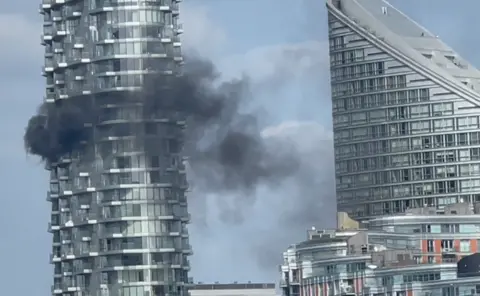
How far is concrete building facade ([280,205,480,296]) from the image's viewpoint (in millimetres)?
129875

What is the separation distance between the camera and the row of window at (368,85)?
175875mm

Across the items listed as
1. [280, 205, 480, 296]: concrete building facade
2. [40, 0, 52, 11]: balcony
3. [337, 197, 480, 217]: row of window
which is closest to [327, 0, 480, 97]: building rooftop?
[337, 197, 480, 217]: row of window

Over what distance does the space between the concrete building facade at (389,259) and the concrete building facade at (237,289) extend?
674 centimetres

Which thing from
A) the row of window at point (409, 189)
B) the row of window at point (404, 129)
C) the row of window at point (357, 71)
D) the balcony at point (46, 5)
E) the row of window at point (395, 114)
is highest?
the balcony at point (46, 5)

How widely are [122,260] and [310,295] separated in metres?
14.9

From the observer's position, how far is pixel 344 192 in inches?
6978

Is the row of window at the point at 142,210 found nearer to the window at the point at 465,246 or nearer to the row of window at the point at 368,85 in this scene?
the window at the point at 465,246

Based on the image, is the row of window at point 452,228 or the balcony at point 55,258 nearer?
the balcony at point 55,258

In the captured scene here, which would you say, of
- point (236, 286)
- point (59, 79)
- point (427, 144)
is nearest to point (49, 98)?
point (59, 79)


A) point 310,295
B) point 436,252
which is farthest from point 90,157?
point 436,252

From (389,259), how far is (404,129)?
1589 inches

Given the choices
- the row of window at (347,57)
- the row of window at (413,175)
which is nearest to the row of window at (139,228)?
the row of window at (413,175)

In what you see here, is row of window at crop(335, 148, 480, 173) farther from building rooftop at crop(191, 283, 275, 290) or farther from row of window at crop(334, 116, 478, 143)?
building rooftop at crop(191, 283, 275, 290)

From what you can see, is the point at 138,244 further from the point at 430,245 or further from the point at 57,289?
the point at 430,245
